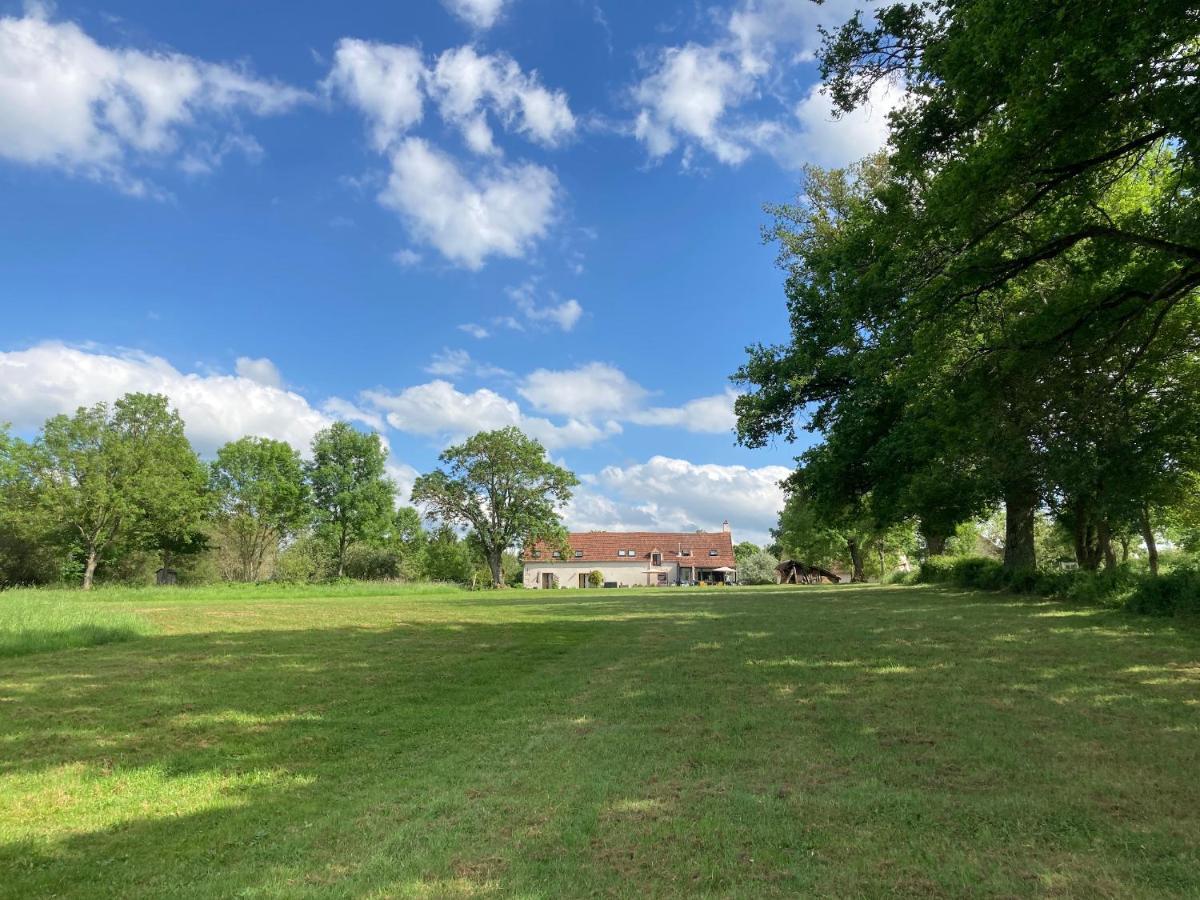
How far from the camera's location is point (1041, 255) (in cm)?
1025

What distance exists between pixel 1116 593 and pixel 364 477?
57.2 meters

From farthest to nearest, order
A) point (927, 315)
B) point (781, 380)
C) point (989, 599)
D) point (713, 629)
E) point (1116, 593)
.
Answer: point (781, 380), point (989, 599), point (1116, 593), point (713, 629), point (927, 315)

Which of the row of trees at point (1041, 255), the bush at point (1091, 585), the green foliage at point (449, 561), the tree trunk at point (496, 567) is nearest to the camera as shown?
the row of trees at point (1041, 255)

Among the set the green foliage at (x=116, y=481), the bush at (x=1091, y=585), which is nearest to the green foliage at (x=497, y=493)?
the green foliage at (x=116, y=481)

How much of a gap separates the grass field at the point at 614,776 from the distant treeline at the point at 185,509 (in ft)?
139

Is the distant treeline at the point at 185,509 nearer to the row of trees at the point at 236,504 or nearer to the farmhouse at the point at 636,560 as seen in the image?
the row of trees at the point at 236,504

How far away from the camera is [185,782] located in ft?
15.4

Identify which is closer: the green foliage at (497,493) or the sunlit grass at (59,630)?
the sunlit grass at (59,630)

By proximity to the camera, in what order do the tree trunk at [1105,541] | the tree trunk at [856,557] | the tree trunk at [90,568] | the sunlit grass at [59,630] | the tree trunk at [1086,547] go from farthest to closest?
the tree trunk at [856,557] < the tree trunk at [90,568] < the tree trunk at [1086,547] < the tree trunk at [1105,541] < the sunlit grass at [59,630]

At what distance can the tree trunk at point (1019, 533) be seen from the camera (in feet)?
71.6

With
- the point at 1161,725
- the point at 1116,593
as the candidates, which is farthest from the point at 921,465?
the point at 1161,725

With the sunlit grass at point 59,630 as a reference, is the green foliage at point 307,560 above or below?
above

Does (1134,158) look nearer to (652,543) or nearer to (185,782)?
(185,782)

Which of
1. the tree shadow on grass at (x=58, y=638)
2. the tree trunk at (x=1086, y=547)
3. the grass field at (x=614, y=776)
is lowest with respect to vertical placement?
the grass field at (x=614, y=776)
